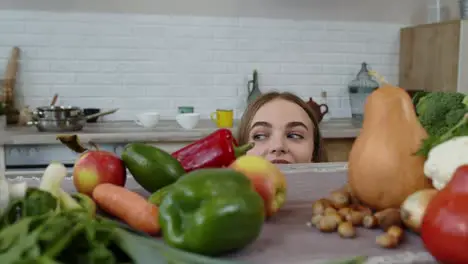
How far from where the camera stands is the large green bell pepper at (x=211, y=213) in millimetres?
684

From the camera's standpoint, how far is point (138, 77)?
9.98 ft

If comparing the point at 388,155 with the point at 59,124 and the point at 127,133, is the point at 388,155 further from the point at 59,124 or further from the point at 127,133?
the point at 59,124

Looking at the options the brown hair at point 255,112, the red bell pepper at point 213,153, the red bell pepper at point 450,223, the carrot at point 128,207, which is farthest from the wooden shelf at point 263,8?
the red bell pepper at point 450,223

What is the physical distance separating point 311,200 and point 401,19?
2.69 m

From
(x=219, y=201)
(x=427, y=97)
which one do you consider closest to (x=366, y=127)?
(x=427, y=97)

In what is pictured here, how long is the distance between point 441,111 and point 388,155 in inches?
5.3

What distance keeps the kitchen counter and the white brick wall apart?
231 millimetres

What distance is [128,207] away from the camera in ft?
2.58

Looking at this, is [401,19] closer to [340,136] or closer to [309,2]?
[309,2]

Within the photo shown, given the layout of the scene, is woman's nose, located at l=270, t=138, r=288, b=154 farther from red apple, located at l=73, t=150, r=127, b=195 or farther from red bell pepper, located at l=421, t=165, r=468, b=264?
red bell pepper, located at l=421, t=165, r=468, b=264

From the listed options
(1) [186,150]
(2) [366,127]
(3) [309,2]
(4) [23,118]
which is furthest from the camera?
(3) [309,2]

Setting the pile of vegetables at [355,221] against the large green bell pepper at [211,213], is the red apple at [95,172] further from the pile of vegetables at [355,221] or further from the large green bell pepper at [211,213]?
the pile of vegetables at [355,221]

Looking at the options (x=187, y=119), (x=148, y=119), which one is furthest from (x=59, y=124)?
(x=187, y=119)

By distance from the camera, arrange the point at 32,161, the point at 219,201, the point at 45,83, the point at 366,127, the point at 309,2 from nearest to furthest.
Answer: the point at 219,201, the point at 366,127, the point at 32,161, the point at 45,83, the point at 309,2
